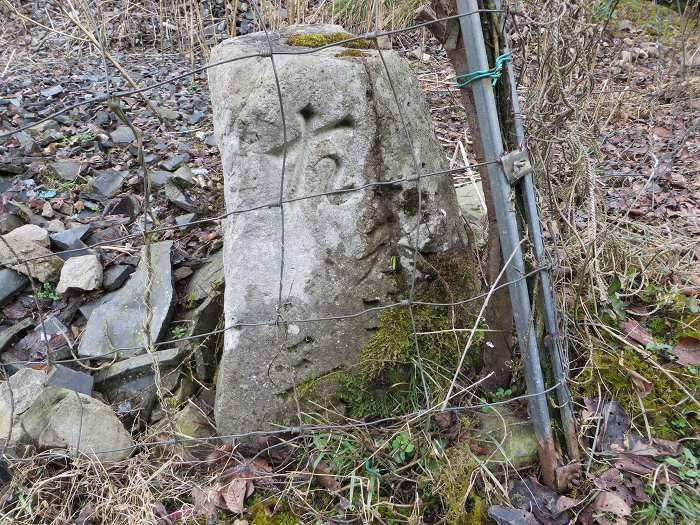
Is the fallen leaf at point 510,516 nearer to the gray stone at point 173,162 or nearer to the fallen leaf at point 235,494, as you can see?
the fallen leaf at point 235,494

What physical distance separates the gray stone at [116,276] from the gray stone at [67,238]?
294mm

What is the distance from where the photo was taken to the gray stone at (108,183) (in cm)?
339

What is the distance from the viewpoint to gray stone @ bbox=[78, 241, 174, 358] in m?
2.53

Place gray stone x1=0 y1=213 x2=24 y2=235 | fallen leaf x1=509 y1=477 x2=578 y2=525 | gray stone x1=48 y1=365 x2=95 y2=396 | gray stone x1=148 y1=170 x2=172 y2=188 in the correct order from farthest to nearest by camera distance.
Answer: gray stone x1=148 y1=170 x2=172 y2=188 < gray stone x1=0 y1=213 x2=24 y2=235 < gray stone x1=48 y1=365 x2=95 y2=396 < fallen leaf x1=509 y1=477 x2=578 y2=525

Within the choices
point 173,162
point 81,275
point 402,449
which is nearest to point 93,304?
point 81,275

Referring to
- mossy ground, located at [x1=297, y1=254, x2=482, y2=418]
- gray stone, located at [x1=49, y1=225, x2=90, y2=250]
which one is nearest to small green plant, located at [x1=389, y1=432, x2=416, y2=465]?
mossy ground, located at [x1=297, y1=254, x2=482, y2=418]

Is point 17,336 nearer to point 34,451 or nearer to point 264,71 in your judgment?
point 34,451

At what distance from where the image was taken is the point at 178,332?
257 centimetres

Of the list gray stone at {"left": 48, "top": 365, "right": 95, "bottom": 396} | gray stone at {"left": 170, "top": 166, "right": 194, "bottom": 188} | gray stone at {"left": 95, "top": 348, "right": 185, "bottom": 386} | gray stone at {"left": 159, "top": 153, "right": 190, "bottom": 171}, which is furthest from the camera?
gray stone at {"left": 159, "top": 153, "right": 190, "bottom": 171}

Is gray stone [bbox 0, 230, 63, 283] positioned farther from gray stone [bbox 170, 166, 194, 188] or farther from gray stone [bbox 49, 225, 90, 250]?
gray stone [bbox 170, 166, 194, 188]

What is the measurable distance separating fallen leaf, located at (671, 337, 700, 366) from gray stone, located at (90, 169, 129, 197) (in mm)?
3111

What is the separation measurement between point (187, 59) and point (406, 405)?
485cm

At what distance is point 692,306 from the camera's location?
222cm

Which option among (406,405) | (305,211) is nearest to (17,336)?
(305,211)
